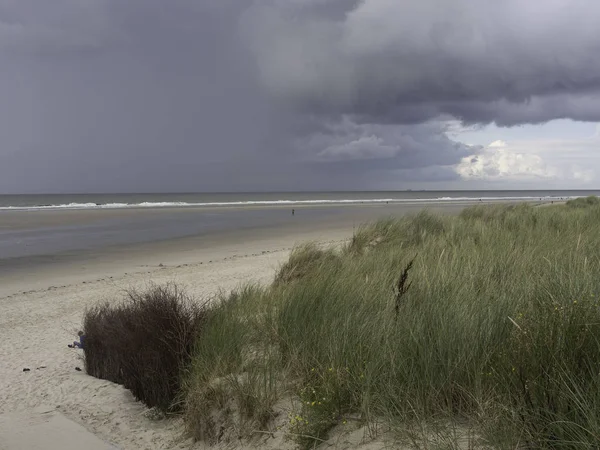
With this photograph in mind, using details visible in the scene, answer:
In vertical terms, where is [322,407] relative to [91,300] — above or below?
above

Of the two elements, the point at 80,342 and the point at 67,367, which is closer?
the point at 67,367

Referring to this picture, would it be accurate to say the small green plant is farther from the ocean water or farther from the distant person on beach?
the ocean water

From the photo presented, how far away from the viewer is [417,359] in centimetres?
347

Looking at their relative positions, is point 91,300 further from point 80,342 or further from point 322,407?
point 322,407

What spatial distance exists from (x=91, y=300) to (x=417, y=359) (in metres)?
8.29

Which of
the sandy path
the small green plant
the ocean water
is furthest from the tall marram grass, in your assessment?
the ocean water

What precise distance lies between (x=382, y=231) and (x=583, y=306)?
892 cm

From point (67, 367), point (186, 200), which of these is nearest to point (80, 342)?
point (67, 367)

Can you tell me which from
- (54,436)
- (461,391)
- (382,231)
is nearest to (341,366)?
(461,391)

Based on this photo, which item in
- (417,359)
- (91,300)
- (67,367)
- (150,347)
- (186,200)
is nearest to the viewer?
(417,359)

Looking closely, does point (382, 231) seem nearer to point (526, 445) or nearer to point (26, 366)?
point (26, 366)

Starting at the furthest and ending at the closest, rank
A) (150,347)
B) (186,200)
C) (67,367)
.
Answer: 1. (186,200)
2. (67,367)
3. (150,347)

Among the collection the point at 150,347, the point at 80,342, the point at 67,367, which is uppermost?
the point at 150,347

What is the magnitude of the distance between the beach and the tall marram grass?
794 millimetres
